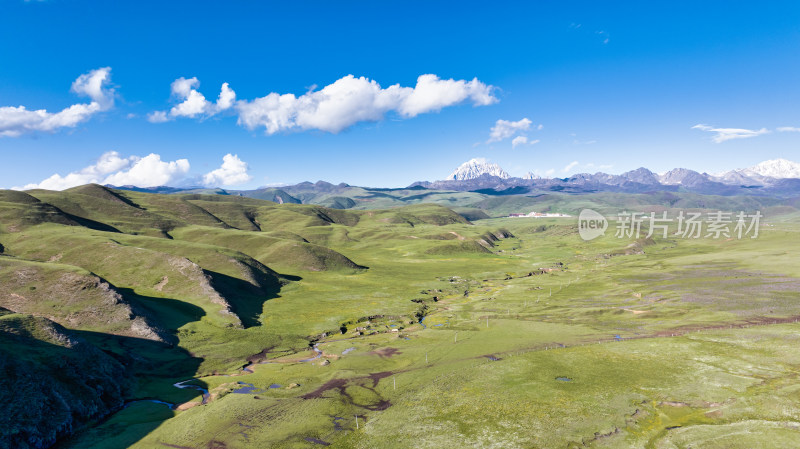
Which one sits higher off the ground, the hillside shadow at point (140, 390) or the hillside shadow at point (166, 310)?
the hillside shadow at point (166, 310)

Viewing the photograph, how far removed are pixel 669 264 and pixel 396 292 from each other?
133 metres

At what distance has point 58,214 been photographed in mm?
186125

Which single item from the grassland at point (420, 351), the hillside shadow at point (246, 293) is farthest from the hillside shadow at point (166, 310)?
the hillside shadow at point (246, 293)

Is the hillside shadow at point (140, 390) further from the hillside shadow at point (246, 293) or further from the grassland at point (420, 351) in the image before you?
the hillside shadow at point (246, 293)

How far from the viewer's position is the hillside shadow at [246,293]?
110375mm

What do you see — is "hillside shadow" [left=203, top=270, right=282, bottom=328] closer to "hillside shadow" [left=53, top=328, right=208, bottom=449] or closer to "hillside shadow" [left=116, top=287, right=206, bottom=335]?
"hillside shadow" [left=116, top=287, right=206, bottom=335]

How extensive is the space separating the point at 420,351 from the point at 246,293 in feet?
247

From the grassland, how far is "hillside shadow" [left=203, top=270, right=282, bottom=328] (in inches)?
37.5

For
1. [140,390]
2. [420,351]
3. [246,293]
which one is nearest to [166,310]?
[246,293]

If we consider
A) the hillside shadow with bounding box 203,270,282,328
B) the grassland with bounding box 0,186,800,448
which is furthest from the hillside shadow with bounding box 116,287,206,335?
the hillside shadow with bounding box 203,270,282,328

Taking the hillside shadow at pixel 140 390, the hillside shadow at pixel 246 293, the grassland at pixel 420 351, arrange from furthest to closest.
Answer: the hillside shadow at pixel 246 293 < the hillside shadow at pixel 140 390 < the grassland at pixel 420 351

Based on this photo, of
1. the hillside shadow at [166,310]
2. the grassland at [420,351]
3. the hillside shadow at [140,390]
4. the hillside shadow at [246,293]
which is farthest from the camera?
the hillside shadow at [246,293]

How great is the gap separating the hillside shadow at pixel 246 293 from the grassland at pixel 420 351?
952 mm

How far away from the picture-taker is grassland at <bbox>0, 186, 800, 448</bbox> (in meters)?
50.1
